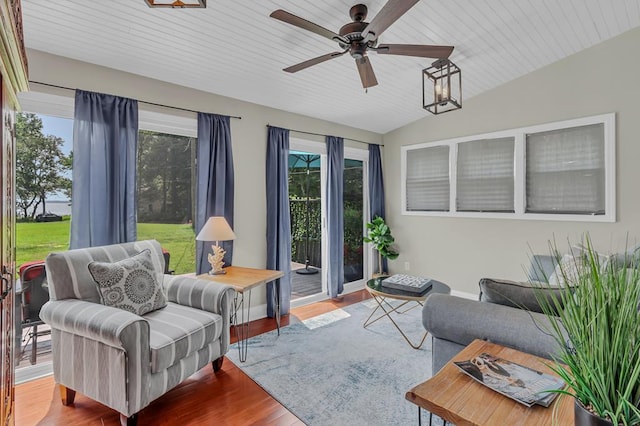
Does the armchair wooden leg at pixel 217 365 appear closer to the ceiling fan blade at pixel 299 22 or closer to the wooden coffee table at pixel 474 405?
the wooden coffee table at pixel 474 405

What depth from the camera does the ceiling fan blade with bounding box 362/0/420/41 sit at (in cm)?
166

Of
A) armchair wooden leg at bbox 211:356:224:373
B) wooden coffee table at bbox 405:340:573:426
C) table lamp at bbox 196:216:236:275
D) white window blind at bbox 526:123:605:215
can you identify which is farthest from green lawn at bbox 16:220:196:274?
white window blind at bbox 526:123:605:215

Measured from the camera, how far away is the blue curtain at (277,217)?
3797 mm

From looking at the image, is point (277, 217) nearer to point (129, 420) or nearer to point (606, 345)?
point (129, 420)

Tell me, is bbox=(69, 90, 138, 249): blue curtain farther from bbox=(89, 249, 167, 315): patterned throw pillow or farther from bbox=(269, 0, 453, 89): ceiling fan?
bbox=(269, 0, 453, 89): ceiling fan

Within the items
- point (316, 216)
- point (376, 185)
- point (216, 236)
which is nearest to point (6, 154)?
point (216, 236)

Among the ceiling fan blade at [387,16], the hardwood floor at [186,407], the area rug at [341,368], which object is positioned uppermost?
the ceiling fan blade at [387,16]

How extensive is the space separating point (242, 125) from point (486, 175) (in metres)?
3.11

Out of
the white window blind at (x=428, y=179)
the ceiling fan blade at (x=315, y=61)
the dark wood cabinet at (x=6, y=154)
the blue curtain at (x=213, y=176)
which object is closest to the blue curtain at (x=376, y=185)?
the white window blind at (x=428, y=179)

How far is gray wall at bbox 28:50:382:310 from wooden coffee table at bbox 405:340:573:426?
278 cm

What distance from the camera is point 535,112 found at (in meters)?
3.83

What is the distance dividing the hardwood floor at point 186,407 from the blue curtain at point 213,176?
1.17 m

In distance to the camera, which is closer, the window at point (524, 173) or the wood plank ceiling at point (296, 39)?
the wood plank ceiling at point (296, 39)

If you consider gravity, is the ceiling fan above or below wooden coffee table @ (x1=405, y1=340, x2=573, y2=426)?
above
